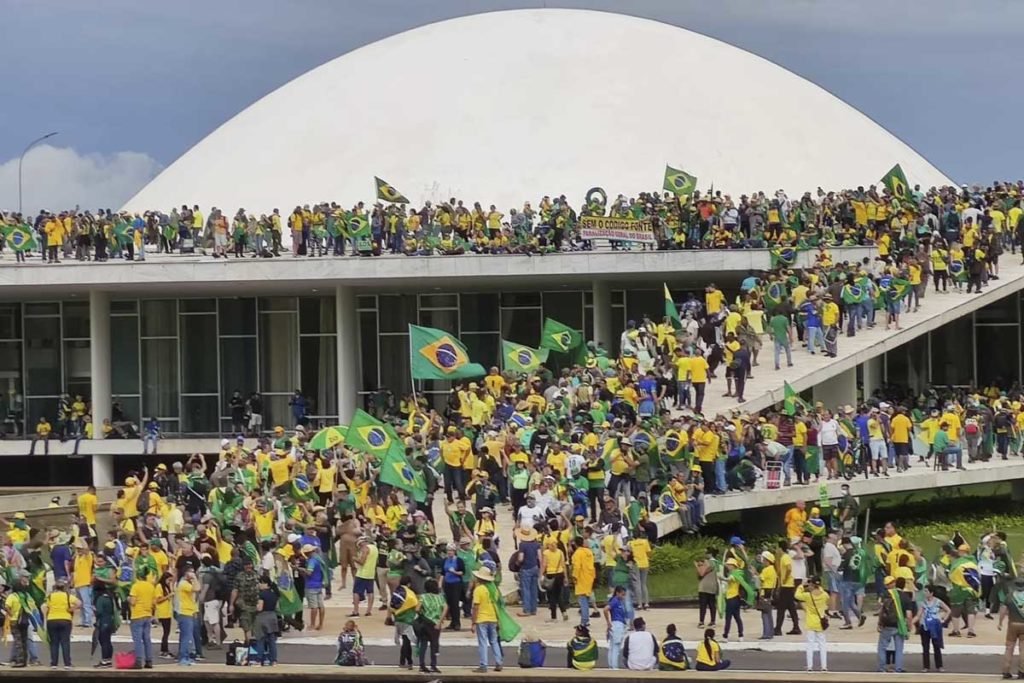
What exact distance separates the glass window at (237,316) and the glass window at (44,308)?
12.6ft

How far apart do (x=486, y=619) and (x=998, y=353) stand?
24.9m

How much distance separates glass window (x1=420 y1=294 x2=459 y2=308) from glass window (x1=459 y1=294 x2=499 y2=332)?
160 mm

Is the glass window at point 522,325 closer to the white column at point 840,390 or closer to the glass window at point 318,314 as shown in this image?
the glass window at point 318,314

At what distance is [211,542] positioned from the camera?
20.4 m

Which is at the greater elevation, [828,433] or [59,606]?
[828,433]

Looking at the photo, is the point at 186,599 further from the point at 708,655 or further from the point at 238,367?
the point at 238,367

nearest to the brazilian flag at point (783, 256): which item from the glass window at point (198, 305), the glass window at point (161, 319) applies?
the glass window at point (198, 305)

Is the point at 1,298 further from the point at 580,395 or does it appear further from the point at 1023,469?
the point at 1023,469

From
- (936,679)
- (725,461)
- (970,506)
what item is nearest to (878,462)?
(725,461)

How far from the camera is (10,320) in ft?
Answer: 144

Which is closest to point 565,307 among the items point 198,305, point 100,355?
point 198,305

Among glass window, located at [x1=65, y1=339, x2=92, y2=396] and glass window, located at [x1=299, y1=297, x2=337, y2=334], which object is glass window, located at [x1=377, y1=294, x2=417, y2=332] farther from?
glass window, located at [x1=65, y1=339, x2=92, y2=396]

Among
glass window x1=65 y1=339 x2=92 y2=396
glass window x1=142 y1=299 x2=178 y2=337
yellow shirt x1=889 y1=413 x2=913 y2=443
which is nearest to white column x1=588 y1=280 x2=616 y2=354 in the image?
glass window x1=142 y1=299 x2=178 y2=337

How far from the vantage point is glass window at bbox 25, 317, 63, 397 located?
143ft
